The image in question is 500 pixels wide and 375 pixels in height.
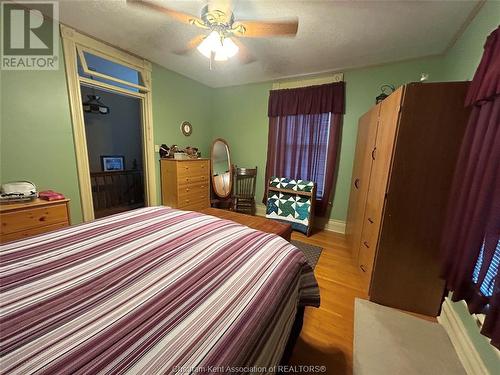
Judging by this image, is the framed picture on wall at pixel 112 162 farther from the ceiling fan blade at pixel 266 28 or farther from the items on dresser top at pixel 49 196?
the ceiling fan blade at pixel 266 28

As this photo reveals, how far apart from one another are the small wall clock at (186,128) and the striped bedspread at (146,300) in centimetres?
245

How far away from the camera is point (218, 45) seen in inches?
67.6

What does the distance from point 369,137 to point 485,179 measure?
124 cm

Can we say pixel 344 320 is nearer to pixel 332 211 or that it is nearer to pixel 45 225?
pixel 332 211

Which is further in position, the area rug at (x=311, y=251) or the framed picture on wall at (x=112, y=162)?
the framed picture on wall at (x=112, y=162)

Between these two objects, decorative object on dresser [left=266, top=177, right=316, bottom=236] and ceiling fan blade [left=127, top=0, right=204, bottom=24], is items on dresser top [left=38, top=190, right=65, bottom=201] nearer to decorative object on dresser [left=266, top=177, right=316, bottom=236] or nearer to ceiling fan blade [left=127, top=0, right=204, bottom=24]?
ceiling fan blade [left=127, top=0, right=204, bottom=24]

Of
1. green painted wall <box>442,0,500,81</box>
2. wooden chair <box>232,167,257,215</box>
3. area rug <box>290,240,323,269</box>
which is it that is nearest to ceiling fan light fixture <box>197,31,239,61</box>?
green painted wall <box>442,0,500,81</box>

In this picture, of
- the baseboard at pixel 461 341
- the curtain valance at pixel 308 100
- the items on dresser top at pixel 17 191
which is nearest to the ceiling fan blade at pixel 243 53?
the curtain valance at pixel 308 100

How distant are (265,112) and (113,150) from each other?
11.4ft

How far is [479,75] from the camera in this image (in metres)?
1.15

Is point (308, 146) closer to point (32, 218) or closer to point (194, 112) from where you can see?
point (194, 112)

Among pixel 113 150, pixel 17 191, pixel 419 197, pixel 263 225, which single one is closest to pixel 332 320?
pixel 263 225

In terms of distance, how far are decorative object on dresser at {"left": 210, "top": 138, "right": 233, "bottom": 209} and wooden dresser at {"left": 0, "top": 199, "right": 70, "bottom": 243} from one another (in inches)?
80.6

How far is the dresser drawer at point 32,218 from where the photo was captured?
161 centimetres
